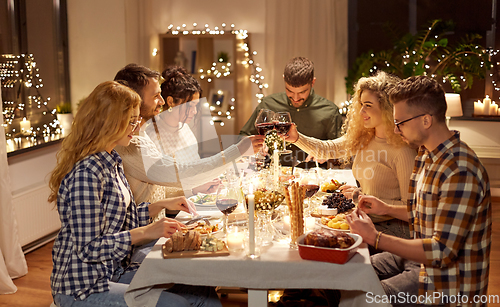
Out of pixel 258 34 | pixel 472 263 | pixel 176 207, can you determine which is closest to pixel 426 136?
pixel 472 263

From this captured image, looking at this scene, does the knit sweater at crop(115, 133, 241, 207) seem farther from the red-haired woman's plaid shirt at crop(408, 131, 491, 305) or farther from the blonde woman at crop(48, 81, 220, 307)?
the red-haired woman's plaid shirt at crop(408, 131, 491, 305)

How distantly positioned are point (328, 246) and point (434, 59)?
14.1 ft

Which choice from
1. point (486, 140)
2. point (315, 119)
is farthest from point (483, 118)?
point (315, 119)

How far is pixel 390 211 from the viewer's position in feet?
6.98

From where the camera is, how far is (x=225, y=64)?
5828 millimetres

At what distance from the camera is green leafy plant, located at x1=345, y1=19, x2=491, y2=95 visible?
5.02 metres

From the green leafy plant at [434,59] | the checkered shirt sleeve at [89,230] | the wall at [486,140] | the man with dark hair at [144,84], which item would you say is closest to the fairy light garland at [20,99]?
the man with dark hair at [144,84]

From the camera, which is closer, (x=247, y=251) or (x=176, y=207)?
(x=247, y=251)

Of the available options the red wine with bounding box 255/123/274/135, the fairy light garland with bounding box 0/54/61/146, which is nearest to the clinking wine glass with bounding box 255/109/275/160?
the red wine with bounding box 255/123/274/135

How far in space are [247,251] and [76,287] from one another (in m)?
0.64

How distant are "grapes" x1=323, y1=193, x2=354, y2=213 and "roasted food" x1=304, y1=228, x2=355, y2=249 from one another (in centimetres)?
48

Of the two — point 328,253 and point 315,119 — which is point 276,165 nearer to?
point 328,253

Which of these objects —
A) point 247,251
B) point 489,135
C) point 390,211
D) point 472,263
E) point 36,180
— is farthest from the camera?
point 489,135

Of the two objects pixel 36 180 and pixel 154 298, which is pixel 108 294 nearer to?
pixel 154 298
